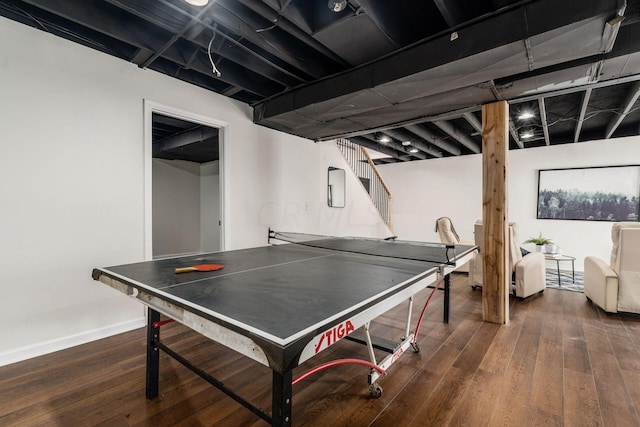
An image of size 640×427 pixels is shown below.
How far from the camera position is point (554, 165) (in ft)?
19.6

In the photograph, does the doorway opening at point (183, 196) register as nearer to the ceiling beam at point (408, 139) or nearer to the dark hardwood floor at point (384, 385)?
the ceiling beam at point (408, 139)

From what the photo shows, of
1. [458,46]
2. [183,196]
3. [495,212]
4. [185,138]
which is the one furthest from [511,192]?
[183,196]

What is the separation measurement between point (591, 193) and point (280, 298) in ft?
23.0

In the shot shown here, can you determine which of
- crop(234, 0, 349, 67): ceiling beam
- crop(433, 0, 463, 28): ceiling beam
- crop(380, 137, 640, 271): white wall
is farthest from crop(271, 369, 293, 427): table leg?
crop(380, 137, 640, 271): white wall

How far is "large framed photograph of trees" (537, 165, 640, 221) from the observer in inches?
206

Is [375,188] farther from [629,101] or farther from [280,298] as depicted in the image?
[280,298]

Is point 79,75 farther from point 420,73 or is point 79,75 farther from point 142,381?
point 420,73

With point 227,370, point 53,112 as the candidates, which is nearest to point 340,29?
point 53,112

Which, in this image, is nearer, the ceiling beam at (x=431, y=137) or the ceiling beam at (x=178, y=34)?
the ceiling beam at (x=178, y=34)

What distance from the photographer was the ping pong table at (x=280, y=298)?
912 mm

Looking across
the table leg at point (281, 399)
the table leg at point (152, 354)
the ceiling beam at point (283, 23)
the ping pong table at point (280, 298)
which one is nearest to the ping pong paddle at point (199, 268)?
the ping pong table at point (280, 298)

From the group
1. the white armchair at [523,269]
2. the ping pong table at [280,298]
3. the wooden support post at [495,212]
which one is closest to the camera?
the ping pong table at [280,298]

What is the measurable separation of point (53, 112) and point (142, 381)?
227 centimetres

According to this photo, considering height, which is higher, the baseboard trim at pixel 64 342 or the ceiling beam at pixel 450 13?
the ceiling beam at pixel 450 13
